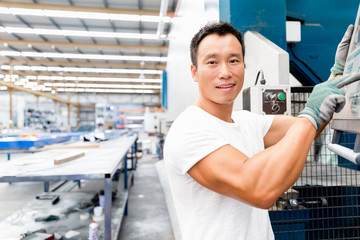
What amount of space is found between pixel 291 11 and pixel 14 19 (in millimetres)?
7471

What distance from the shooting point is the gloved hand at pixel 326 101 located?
75 centimetres

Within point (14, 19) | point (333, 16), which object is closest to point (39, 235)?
point (333, 16)

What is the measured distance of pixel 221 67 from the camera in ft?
2.71

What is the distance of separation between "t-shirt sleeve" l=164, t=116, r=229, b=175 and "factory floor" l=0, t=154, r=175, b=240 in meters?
2.43

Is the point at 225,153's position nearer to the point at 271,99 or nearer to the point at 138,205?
the point at 271,99

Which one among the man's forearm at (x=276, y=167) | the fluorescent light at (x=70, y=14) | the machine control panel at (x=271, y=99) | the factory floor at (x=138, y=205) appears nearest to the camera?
the man's forearm at (x=276, y=167)

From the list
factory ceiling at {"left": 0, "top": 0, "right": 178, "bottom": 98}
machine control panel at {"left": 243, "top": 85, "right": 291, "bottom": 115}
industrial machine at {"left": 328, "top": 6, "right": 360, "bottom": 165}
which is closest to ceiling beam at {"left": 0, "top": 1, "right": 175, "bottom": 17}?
factory ceiling at {"left": 0, "top": 0, "right": 178, "bottom": 98}

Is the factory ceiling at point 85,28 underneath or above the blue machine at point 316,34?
above

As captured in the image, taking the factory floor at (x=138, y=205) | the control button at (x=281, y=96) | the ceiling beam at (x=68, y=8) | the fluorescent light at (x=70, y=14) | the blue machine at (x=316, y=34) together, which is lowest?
the factory floor at (x=138, y=205)

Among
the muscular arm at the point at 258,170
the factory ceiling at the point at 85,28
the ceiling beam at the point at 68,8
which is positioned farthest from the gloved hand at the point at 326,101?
the ceiling beam at the point at 68,8

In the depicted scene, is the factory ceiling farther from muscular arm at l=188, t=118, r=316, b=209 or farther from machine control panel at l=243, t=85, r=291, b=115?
muscular arm at l=188, t=118, r=316, b=209

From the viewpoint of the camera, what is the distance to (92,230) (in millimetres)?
1836

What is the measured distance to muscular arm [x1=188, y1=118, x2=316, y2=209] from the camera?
63 centimetres

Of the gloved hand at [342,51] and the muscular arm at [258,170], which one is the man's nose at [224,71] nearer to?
the muscular arm at [258,170]
